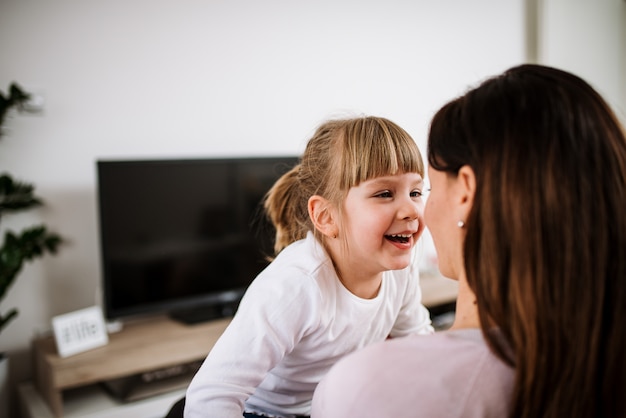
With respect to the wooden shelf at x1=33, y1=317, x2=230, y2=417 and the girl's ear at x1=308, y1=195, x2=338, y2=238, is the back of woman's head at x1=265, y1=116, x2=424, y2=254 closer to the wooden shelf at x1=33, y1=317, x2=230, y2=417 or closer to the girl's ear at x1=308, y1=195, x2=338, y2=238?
the girl's ear at x1=308, y1=195, x2=338, y2=238

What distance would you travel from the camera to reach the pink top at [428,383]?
2.32 feet

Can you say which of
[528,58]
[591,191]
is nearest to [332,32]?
[528,58]

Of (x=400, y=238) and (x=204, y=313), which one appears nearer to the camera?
(x=400, y=238)

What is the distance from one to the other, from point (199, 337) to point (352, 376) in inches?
66.8

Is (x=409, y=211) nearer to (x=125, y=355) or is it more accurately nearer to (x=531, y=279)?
(x=531, y=279)

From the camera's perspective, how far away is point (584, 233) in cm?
68

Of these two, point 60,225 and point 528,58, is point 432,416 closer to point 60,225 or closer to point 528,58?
point 60,225

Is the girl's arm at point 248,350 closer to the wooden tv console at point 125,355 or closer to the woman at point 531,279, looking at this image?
the woman at point 531,279

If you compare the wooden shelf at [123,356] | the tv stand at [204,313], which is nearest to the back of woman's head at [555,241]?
the wooden shelf at [123,356]

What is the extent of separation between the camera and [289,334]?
117 cm

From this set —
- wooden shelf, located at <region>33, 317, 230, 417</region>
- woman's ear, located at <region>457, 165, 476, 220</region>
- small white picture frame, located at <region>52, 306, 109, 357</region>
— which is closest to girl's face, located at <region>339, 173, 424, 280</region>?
woman's ear, located at <region>457, 165, 476, 220</region>

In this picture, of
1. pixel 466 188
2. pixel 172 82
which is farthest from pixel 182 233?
pixel 466 188

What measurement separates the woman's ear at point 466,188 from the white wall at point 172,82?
1.86 meters

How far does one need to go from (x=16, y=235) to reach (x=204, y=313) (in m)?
0.87
